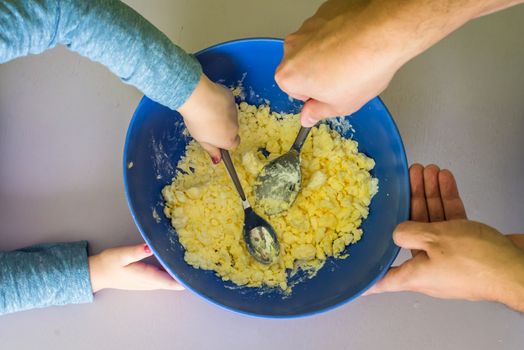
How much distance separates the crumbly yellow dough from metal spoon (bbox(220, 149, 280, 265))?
0.05 ft

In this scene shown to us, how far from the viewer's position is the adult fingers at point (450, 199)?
0.79 m

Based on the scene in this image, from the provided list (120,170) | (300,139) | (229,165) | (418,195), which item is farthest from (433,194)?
(120,170)

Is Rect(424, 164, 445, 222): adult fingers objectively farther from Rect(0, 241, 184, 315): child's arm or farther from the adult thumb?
Rect(0, 241, 184, 315): child's arm

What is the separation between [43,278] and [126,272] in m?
0.14

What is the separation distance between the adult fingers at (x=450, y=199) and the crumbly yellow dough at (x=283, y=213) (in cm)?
11

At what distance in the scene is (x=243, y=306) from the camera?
2.44 ft

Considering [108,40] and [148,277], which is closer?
[108,40]

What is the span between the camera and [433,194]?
797 mm

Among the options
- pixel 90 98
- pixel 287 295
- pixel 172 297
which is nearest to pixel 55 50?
pixel 90 98

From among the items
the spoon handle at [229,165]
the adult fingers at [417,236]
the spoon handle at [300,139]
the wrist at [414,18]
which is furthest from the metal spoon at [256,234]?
the wrist at [414,18]

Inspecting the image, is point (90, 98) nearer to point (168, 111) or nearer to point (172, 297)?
point (168, 111)

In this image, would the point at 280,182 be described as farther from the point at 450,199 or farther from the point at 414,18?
the point at 414,18

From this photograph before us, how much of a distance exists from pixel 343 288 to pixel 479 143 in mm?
391

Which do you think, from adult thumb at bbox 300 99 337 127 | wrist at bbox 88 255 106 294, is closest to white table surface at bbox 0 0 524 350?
wrist at bbox 88 255 106 294
